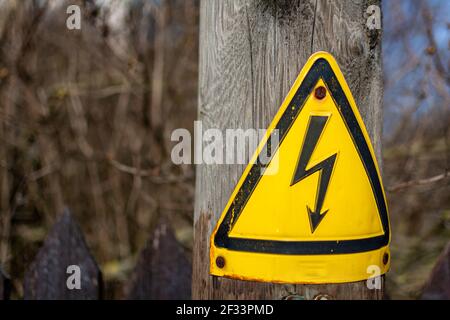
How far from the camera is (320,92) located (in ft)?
4.02

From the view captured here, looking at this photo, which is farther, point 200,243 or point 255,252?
point 200,243

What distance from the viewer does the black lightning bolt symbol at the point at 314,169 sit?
3.96ft

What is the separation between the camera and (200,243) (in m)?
1.36

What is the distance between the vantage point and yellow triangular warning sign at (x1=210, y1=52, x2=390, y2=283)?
1.21 m

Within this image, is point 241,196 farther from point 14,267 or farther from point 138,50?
point 14,267

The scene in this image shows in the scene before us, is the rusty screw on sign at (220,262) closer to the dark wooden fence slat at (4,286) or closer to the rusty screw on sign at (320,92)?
the rusty screw on sign at (320,92)

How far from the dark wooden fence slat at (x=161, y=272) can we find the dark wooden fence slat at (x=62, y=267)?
0.17 meters

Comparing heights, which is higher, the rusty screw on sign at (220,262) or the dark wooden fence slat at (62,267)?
the rusty screw on sign at (220,262)

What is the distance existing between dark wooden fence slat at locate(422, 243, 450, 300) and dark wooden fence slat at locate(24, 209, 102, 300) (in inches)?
55.2

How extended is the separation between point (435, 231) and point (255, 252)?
12.3 ft

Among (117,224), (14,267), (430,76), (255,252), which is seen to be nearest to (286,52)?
(255,252)

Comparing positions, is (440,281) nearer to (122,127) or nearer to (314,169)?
(314,169)

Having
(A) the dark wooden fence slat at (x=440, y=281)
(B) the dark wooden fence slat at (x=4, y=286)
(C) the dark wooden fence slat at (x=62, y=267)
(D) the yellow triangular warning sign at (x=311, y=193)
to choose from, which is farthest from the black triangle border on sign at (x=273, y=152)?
(B) the dark wooden fence slat at (x=4, y=286)

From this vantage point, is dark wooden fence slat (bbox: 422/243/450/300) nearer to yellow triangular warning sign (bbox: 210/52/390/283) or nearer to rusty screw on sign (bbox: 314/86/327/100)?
yellow triangular warning sign (bbox: 210/52/390/283)
